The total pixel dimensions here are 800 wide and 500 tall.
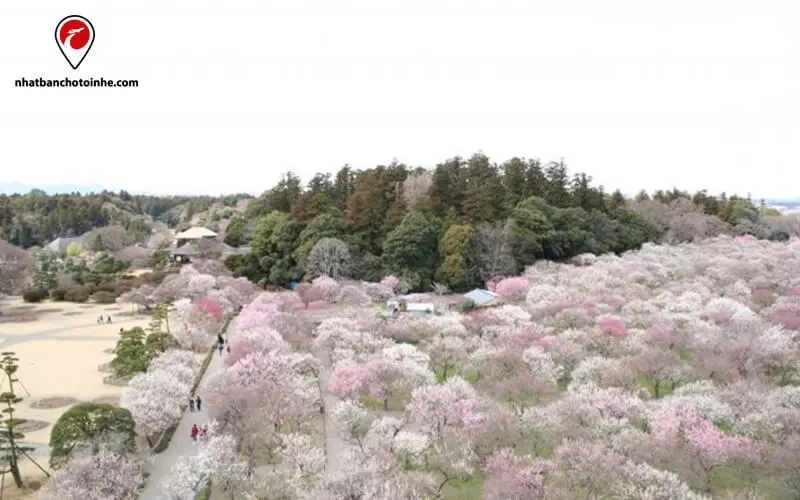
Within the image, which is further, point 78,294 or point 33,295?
point 78,294

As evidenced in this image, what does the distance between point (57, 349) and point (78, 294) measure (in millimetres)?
17255

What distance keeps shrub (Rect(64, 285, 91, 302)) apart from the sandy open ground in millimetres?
913

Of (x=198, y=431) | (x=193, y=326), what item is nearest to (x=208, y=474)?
(x=198, y=431)

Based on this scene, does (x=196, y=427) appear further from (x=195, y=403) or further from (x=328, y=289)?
(x=328, y=289)

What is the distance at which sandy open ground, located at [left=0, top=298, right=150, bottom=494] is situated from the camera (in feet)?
73.4

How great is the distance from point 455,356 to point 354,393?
17.7ft

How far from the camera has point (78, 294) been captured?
151 ft

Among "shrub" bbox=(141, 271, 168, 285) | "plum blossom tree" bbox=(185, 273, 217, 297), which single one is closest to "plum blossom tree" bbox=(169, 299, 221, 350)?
"plum blossom tree" bbox=(185, 273, 217, 297)

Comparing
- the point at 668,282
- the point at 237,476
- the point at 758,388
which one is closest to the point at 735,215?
the point at 668,282

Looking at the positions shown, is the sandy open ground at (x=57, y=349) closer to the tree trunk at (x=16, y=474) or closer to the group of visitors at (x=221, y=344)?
the tree trunk at (x=16, y=474)

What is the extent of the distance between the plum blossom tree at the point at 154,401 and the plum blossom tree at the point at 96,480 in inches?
120

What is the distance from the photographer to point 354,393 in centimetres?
1864

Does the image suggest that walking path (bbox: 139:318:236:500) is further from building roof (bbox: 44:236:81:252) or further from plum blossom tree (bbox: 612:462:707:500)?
building roof (bbox: 44:236:81:252)

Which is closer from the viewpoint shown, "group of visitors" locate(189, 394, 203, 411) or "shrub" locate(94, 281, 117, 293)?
"group of visitors" locate(189, 394, 203, 411)
